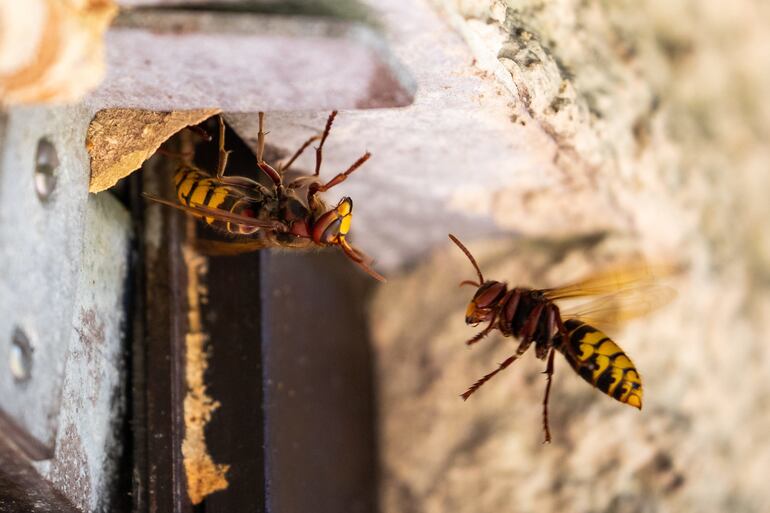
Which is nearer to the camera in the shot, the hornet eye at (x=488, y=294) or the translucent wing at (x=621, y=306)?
the hornet eye at (x=488, y=294)

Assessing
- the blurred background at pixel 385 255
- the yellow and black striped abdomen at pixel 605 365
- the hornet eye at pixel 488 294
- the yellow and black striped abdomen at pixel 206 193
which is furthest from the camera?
the hornet eye at pixel 488 294

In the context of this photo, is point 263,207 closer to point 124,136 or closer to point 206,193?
point 206,193

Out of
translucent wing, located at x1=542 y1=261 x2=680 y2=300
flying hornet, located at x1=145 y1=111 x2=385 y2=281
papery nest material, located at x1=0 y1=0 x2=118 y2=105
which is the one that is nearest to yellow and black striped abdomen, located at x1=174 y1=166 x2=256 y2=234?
flying hornet, located at x1=145 y1=111 x2=385 y2=281

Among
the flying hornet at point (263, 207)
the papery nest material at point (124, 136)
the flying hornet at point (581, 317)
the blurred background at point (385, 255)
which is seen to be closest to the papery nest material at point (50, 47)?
the blurred background at point (385, 255)

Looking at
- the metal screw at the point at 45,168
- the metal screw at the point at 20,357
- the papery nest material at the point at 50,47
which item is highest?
the papery nest material at the point at 50,47

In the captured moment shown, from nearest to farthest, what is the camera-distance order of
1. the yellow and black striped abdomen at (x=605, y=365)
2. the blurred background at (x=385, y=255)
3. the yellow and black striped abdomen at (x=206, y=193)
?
1. the blurred background at (x=385, y=255)
2. the yellow and black striped abdomen at (x=206, y=193)
3. the yellow and black striped abdomen at (x=605, y=365)

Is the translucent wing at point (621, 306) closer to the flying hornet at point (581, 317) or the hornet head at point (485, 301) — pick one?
the flying hornet at point (581, 317)

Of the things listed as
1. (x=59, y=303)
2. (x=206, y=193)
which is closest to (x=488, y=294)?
(x=206, y=193)

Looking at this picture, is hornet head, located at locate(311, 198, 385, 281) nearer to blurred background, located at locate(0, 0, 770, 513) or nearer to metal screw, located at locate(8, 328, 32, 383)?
blurred background, located at locate(0, 0, 770, 513)
